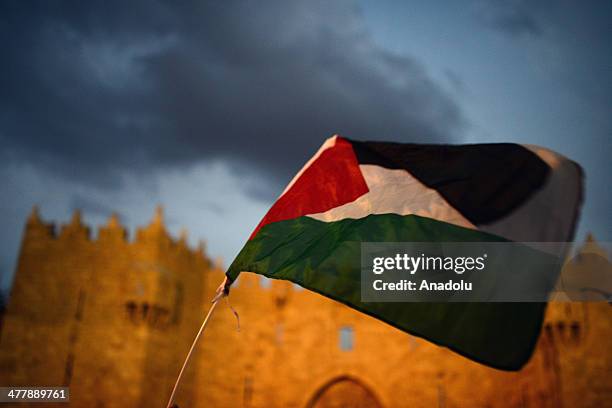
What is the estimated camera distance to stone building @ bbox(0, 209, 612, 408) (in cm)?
1641

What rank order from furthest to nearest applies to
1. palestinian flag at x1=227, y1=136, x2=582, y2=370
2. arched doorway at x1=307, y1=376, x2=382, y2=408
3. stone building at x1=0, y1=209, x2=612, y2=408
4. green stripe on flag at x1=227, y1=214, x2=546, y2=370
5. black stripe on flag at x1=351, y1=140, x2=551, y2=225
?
arched doorway at x1=307, y1=376, x2=382, y2=408, stone building at x1=0, y1=209, x2=612, y2=408, black stripe on flag at x1=351, y1=140, x2=551, y2=225, palestinian flag at x1=227, y1=136, x2=582, y2=370, green stripe on flag at x1=227, y1=214, x2=546, y2=370

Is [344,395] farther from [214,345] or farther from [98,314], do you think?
[98,314]

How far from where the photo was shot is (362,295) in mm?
4273

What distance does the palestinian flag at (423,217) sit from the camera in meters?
3.79

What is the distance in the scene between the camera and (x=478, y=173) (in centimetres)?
470

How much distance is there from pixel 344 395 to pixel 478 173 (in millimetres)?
15630

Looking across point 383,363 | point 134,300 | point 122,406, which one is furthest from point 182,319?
point 383,363

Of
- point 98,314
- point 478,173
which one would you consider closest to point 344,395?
point 98,314

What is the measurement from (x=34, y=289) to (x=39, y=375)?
2.90 meters

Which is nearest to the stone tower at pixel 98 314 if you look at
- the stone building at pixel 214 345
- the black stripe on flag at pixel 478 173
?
the stone building at pixel 214 345

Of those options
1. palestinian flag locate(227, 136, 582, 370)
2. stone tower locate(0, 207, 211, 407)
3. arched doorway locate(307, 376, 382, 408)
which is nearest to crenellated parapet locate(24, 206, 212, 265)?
stone tower locate(0, 207, 211, 407)

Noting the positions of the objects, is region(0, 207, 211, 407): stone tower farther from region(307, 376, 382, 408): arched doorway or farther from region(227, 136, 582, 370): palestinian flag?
region(227, 136, 582, 370): palestinian flag

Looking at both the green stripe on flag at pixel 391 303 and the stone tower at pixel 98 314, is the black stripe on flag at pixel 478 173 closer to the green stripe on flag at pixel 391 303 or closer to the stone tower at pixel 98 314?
the green stripe on flag at pixel 391 303

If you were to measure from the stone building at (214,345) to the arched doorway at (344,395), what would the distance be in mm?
39
